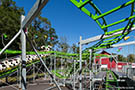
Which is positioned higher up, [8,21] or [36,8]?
[8,21]

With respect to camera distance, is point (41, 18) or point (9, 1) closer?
point (9, 1)

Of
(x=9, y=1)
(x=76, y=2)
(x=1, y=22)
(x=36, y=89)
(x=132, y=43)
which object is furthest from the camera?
(x=9, y=1)

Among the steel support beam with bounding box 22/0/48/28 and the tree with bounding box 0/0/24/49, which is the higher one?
the tree with bounding box 0/0/24/49

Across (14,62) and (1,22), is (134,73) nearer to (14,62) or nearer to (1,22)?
(14,62)

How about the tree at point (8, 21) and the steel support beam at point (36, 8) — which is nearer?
the steel support beam at point (36, 8)

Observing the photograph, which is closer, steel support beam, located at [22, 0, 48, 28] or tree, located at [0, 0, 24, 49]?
steel support beam, located at [22, 0, 48, 28]

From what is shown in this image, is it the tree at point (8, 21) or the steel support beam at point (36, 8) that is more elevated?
the tree at point (8, 21)

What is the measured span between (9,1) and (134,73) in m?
17.4

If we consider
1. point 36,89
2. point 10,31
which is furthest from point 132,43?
point 10,31

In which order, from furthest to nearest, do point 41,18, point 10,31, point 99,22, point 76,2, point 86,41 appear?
1. point 41,18
2. point 10,31
3. point 86,41
4. point 99,22
5. point 76,2

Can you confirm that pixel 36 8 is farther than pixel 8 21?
No

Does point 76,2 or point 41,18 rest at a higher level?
point 41,18

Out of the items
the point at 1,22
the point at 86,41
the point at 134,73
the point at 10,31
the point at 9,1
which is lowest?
the point at 134,73

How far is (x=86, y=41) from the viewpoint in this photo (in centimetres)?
337
